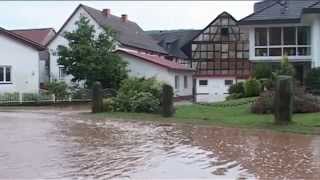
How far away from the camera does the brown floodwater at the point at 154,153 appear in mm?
11594

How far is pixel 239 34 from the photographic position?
7369 centimetres

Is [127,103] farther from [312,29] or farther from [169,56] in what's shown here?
[169,56]

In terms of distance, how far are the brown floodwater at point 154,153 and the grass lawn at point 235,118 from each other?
1194 mm

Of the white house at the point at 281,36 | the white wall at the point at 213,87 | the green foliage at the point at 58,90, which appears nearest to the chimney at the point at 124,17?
the white wall at the point at 213,87

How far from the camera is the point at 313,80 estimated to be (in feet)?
115

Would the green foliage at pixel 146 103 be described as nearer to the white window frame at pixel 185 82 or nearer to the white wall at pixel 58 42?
the white wall at pixel 58 42

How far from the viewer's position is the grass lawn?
68.6 feet

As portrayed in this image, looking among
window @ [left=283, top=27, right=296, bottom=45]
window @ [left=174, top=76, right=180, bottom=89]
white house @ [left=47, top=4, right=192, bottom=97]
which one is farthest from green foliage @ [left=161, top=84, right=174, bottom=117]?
window @ [left=174, top=76, right=180, bottom=89]

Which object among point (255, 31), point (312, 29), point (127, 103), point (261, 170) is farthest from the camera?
point (255, 31)

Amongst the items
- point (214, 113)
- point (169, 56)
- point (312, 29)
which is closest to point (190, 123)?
point (214, 113)

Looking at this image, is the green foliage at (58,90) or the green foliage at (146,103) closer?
the green foliage at (146,103)

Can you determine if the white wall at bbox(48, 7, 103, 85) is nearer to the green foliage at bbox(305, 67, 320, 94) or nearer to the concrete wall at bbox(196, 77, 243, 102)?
the concrete wall at bbox(196, 77, 243, 102)

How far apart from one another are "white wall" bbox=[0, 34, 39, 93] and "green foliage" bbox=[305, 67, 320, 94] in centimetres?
1964

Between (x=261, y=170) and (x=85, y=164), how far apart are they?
11.8ft
